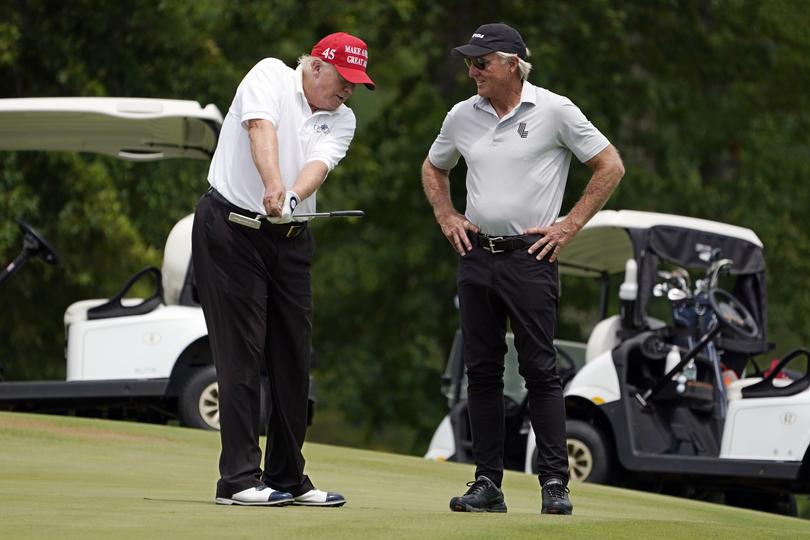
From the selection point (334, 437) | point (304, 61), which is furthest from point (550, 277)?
point (334, 437)

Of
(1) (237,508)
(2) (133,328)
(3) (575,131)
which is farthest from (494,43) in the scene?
(2) (133,328)

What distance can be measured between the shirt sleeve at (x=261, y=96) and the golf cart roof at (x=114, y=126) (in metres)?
5.01

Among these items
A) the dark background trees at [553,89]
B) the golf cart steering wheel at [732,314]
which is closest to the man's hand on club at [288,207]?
the golf cart steering wheel at [732,314]

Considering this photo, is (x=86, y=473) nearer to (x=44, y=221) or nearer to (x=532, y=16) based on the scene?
(x=44, y=221)

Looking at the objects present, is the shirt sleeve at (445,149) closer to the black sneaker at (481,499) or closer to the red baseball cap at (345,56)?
the red baseball cap at (345,56)

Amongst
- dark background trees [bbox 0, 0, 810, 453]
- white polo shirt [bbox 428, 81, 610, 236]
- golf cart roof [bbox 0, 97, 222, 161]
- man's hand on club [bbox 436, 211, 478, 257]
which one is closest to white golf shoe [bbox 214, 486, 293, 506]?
man's hand on club [bbox 436, 211, 478, 257]

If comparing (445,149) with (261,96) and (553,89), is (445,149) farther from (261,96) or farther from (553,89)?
(553,89)

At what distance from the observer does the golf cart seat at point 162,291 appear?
38.8ft

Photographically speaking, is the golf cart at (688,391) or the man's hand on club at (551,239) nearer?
the man's hand on club at (551,239)

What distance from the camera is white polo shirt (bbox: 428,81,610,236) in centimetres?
693

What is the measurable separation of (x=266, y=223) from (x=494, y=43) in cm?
114

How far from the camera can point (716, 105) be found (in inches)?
1036

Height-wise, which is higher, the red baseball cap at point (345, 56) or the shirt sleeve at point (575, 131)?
the red baseball cap at point (345, 56)

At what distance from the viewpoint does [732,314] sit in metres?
12.0
